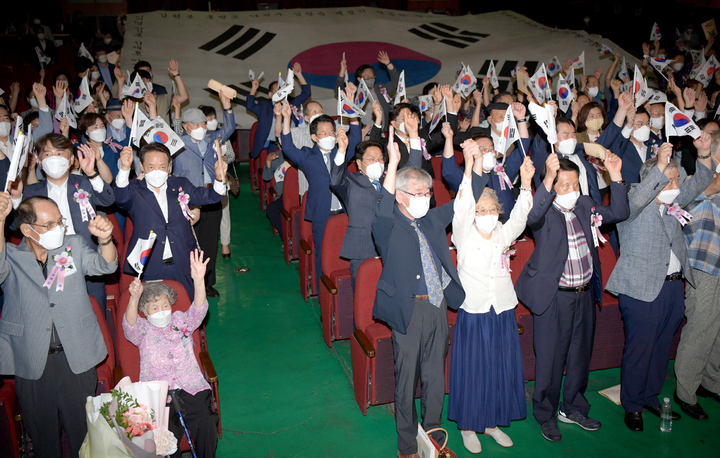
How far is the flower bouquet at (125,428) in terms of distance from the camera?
2.53 m

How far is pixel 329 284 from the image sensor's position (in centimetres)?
425

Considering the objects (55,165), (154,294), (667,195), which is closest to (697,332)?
(667,195)

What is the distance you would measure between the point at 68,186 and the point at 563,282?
134 inches

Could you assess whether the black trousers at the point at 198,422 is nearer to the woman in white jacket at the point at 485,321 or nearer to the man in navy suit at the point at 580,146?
the woman in white jacket at the point at 485,321

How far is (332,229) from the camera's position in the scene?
4.47m

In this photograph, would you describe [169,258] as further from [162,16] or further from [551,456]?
[162,16]

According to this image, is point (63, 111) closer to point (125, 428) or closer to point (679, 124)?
point (125, 428)

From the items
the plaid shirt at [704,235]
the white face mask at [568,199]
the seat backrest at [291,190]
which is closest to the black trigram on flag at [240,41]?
the seat backrest at [291,190]

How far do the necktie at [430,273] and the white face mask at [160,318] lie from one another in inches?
60.7

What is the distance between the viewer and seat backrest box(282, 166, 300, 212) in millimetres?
5707

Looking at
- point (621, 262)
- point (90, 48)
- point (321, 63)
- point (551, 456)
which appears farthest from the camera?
point (90, 48)

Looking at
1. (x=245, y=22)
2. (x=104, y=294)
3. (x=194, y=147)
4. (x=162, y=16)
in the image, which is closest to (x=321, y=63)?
(x=245, y=22)

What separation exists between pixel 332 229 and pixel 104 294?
1801 mm

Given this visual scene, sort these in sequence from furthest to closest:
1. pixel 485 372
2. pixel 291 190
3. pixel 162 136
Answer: pixel 291 190 < pixel 162 136 < pixel 485 372
